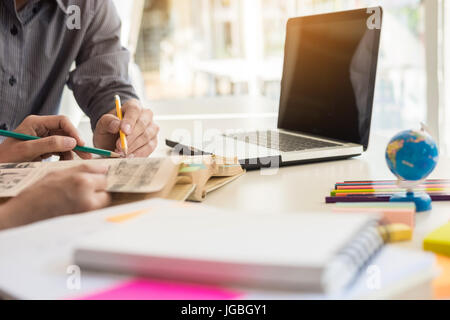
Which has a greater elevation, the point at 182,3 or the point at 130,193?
the point at 182,3

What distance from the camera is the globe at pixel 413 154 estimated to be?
0.60m

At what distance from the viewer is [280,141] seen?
105 centimetres

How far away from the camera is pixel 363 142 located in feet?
3.23

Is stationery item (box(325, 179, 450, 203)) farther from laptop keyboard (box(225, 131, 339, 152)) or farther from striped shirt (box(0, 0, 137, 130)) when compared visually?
striped shirt (box(0, 0, 137, 130))

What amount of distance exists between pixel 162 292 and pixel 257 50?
A: 495 centimetres

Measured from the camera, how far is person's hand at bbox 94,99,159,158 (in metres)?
0.98

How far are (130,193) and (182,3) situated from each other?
19.4 ft

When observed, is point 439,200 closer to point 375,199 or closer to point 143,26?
point 375,199

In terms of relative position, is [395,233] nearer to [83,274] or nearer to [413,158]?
[413,158]

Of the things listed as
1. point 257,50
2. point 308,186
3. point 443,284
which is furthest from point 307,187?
point 257,50

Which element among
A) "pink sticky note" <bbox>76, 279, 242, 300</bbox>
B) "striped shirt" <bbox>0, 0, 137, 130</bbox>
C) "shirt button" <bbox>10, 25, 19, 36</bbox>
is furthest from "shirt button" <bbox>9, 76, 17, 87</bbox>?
"pink sticky note" <bbox>76, 279, 242, 300</bbox>

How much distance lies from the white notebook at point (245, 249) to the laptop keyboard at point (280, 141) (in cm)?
53

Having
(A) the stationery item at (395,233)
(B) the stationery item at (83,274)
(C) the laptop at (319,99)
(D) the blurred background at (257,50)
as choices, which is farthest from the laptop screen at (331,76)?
(D) the blurred background at (257,50)
